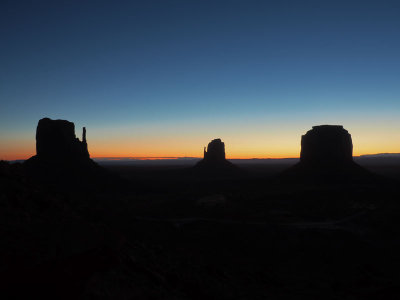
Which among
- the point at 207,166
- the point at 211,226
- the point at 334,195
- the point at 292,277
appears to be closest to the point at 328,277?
the point at 292,277

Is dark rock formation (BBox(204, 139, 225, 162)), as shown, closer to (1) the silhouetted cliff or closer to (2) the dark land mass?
(1) the silhouetted cliff

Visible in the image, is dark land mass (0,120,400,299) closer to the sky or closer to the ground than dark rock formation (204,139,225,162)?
closer to the ground

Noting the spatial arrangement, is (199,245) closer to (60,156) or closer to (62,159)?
(62,159)

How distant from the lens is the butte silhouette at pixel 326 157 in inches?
3374

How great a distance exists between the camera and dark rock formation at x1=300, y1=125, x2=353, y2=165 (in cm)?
9156

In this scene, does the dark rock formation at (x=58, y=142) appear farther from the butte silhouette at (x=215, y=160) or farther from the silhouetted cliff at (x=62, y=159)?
the butte silhouette at (x=215, y=160)

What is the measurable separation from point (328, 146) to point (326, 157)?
145 inches

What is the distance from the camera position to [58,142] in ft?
266

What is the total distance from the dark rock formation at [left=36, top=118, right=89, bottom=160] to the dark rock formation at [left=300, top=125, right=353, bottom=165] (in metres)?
72.4

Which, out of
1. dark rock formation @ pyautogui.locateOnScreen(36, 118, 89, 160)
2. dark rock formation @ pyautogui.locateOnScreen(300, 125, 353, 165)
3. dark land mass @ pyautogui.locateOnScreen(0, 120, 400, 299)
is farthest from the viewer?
dark rock formation @ pyautogui.locateOnScreen(300, 125, 353, 165)

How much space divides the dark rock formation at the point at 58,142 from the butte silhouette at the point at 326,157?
65902 mm

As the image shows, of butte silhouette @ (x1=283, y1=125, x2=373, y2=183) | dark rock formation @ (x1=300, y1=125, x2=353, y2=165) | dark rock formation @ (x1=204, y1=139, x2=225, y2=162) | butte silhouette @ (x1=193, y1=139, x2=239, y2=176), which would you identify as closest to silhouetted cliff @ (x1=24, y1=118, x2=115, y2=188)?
butte silhouette @ (x1=283, y1=125, x2=373, y2=183)

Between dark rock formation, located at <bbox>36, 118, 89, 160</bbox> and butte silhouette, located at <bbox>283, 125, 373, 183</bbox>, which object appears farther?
butte silhouette, located at <bbox>283, 125, 373, 183</bbox>

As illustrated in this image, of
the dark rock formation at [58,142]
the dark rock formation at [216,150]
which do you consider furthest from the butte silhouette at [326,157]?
the dark rock formation at [58,142]
